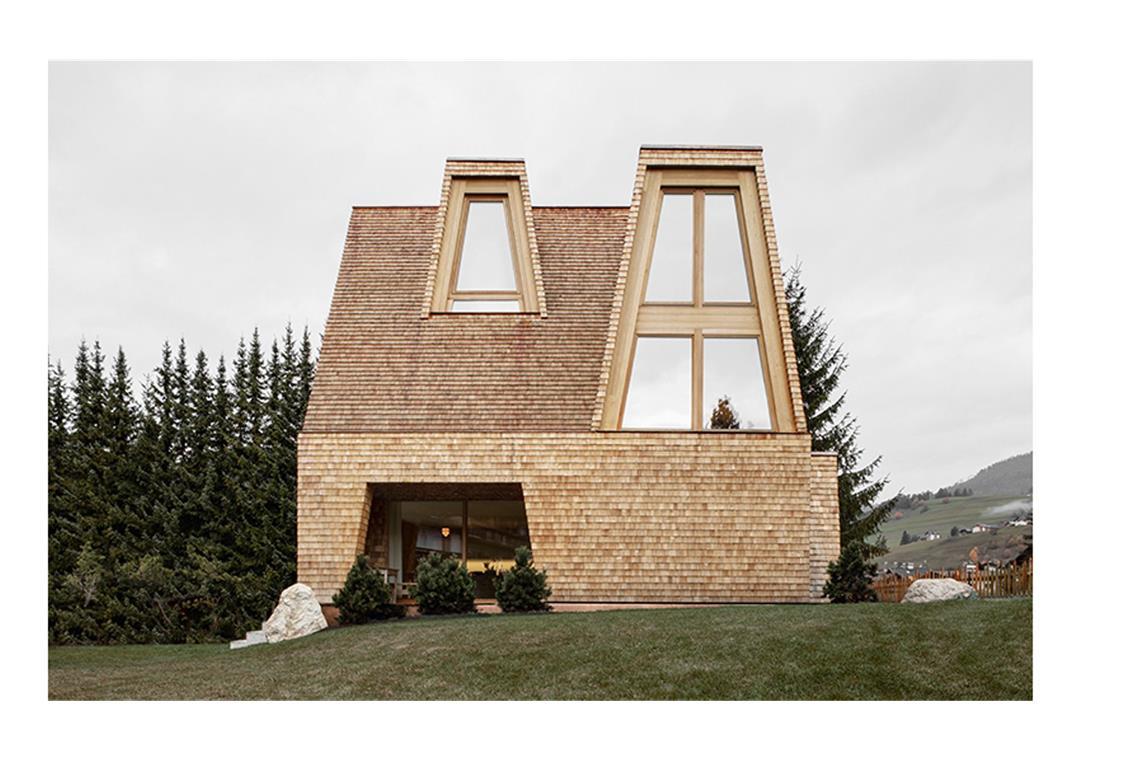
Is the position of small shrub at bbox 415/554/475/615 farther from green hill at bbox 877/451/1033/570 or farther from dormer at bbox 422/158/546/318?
green hill at bbox 877/451/1033/570

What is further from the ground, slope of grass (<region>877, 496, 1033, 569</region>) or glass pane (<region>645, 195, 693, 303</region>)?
glass pane (<region>645, 195, 693, 303</region>)

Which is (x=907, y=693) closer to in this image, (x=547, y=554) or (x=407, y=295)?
(x=547, y=554)

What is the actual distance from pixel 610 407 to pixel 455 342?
2.87 metres

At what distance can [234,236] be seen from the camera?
17.1 m

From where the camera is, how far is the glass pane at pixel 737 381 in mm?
13672

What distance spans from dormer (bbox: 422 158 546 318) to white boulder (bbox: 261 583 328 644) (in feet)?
15.9

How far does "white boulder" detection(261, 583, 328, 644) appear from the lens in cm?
1273

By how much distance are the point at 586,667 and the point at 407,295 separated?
25.9 feet

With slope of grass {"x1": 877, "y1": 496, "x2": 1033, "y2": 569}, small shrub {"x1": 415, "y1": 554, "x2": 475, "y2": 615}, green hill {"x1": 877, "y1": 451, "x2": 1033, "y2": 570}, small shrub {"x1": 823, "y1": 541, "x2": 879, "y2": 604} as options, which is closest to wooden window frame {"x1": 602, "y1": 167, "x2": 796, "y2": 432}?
small shrub {"x1": 823, "y1": 541, "x2": 879, "y2": 604}

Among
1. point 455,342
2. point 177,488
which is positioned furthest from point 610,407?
point 177,488

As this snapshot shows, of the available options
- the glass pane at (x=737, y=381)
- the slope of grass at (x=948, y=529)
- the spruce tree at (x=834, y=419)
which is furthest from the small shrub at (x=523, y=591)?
the spruce tree at (x=834, y=419)

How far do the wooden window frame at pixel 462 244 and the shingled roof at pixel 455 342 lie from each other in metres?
0.25

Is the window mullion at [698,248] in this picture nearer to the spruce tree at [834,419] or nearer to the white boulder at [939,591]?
the white boulder at [939,591]

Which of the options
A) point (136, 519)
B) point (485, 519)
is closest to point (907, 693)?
point (485, 519)
